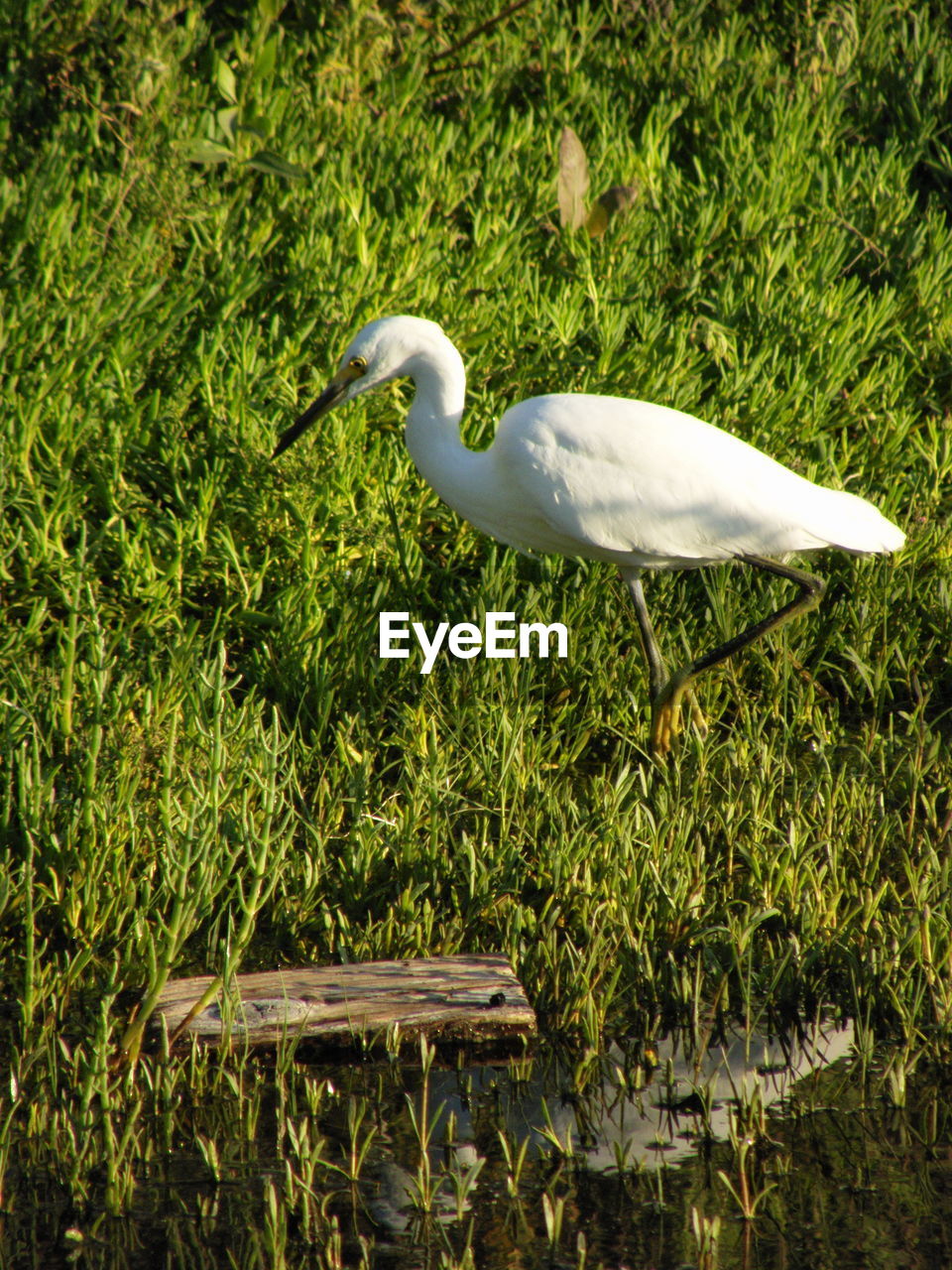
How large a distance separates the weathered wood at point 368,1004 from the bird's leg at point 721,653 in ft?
3.93

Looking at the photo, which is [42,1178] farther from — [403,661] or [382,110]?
[382,110]

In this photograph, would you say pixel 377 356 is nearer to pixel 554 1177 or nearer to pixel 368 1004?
pixel 368 1004

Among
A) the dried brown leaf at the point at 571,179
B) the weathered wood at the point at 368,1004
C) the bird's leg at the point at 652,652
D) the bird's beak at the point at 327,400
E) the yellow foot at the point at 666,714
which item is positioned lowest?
the weathered wood at the point at 368,1004

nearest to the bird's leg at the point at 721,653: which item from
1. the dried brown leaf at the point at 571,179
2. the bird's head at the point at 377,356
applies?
the bird's head at the point at 377,356

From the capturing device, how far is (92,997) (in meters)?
2.87

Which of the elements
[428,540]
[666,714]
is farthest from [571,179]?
[666,714]

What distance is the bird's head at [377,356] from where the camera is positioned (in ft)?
12.0

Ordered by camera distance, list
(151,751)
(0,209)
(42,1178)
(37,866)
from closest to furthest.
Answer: (42,1178)
(37,866)
(151,751)
(0,209)

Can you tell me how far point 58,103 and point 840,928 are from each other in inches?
192

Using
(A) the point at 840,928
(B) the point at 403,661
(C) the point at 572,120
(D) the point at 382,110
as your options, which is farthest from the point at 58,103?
(A) the point at 840,928

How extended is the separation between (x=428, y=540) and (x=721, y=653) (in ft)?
3.51

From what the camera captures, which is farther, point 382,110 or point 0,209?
point 382,110

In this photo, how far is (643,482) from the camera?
3652mm

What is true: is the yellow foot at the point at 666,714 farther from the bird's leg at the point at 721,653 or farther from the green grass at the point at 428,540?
the green grass at the point at 428,540
